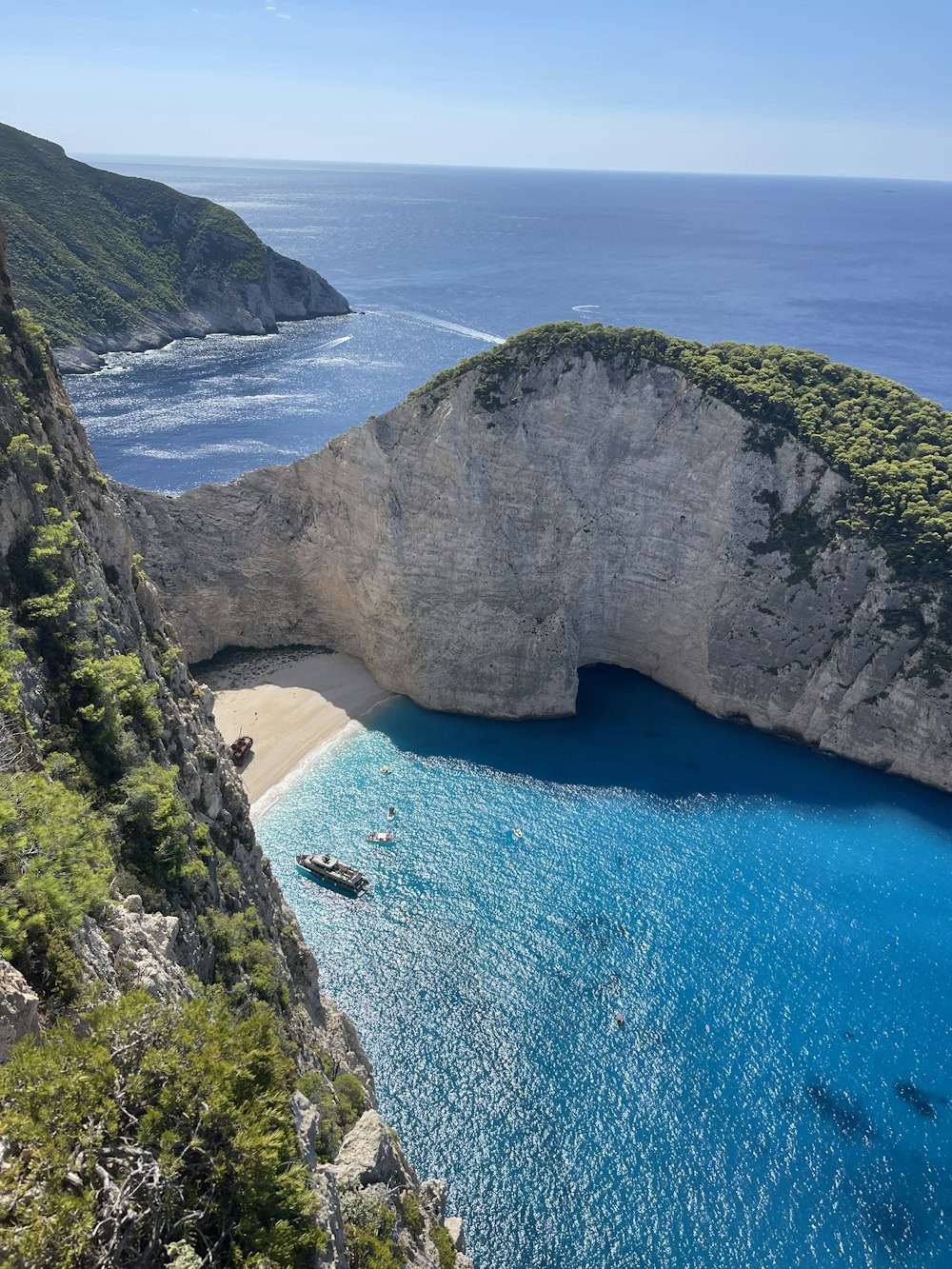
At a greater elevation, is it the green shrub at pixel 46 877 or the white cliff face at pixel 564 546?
the green shrub at pixel 46 877

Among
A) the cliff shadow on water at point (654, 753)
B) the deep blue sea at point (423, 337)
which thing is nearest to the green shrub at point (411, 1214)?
the cliff shadow on water at point (654, 753)

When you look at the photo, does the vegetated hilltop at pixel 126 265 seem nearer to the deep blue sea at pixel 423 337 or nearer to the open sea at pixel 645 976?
the deep blue sea at pixel 423 337

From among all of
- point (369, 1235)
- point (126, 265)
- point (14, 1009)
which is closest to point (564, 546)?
point (369, 1235)

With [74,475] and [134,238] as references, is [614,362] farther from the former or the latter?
[134,238]

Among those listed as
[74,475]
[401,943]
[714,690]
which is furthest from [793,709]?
[74,475]

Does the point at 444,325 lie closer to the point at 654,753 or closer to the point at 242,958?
the point at 654,753
